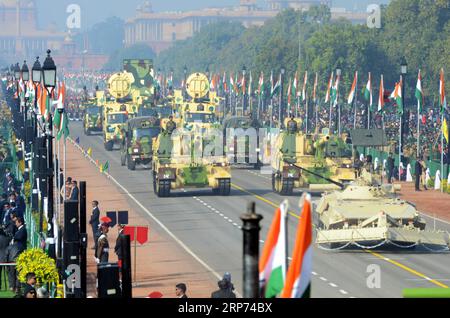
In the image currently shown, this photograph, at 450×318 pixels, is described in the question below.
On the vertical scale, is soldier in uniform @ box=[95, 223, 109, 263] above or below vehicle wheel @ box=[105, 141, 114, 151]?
above

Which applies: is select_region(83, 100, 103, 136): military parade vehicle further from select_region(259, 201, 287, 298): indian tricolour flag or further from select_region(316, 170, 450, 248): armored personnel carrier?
select_region(259, 201, 287, 298): indian tricolour flag

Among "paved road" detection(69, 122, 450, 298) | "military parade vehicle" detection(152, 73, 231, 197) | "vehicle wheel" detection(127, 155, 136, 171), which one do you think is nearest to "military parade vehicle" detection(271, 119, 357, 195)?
"paved road" detection(69, 122, 450, 298)

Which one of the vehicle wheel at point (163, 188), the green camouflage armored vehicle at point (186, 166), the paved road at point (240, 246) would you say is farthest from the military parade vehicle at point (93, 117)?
the vehicle wheel at point (163, 188)

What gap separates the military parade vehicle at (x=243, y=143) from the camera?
222 feet

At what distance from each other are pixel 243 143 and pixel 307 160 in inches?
597

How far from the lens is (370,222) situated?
125 ft

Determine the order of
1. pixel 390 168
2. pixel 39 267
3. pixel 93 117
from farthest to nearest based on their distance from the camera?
pixel 93 117, pixel 390 168, pixel 39 267

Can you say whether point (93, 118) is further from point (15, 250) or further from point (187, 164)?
point (15, 250)

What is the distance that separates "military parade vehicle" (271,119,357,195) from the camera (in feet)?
171

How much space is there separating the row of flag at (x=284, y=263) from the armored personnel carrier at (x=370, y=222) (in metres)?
23.9

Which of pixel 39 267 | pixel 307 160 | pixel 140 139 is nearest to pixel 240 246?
pixel 307 160

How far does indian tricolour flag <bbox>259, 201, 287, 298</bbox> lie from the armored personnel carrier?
2390cm
